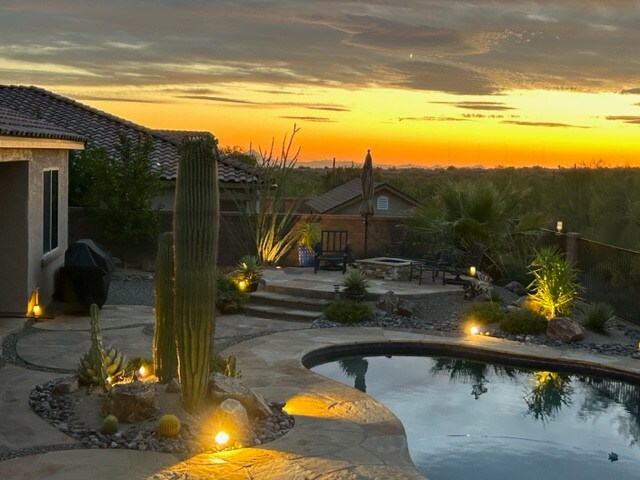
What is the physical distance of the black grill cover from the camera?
1415 centimetres

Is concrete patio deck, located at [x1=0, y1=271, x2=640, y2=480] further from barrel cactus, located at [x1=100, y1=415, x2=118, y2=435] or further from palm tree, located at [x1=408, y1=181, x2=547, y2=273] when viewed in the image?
palm tree, located at [x1=408, y1=181, x2=547, y2=273]

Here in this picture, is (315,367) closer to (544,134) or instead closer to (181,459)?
(181,459)

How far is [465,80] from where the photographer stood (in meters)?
22.9

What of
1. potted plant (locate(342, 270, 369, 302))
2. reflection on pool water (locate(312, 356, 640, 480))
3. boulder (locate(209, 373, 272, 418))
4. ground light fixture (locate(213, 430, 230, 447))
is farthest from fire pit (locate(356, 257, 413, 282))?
ground light fixture (locate(213, 430, 230, 447))

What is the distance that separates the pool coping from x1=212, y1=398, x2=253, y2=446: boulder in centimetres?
35

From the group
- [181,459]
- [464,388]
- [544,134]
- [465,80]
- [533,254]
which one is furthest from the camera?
[544,134]

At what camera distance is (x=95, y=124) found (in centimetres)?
2594

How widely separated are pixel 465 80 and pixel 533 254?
7.01m

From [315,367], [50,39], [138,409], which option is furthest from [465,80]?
[138,409]

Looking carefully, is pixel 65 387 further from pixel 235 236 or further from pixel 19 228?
pixel 235 236

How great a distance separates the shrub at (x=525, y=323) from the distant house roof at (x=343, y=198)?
13.9 meters

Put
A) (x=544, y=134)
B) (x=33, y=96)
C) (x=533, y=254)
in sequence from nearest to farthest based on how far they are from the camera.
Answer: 1. (x=533, y=254)
2. (x=33, y=96)
3. (x=544, y=134)

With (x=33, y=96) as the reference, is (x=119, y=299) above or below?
below

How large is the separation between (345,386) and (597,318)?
618cm
